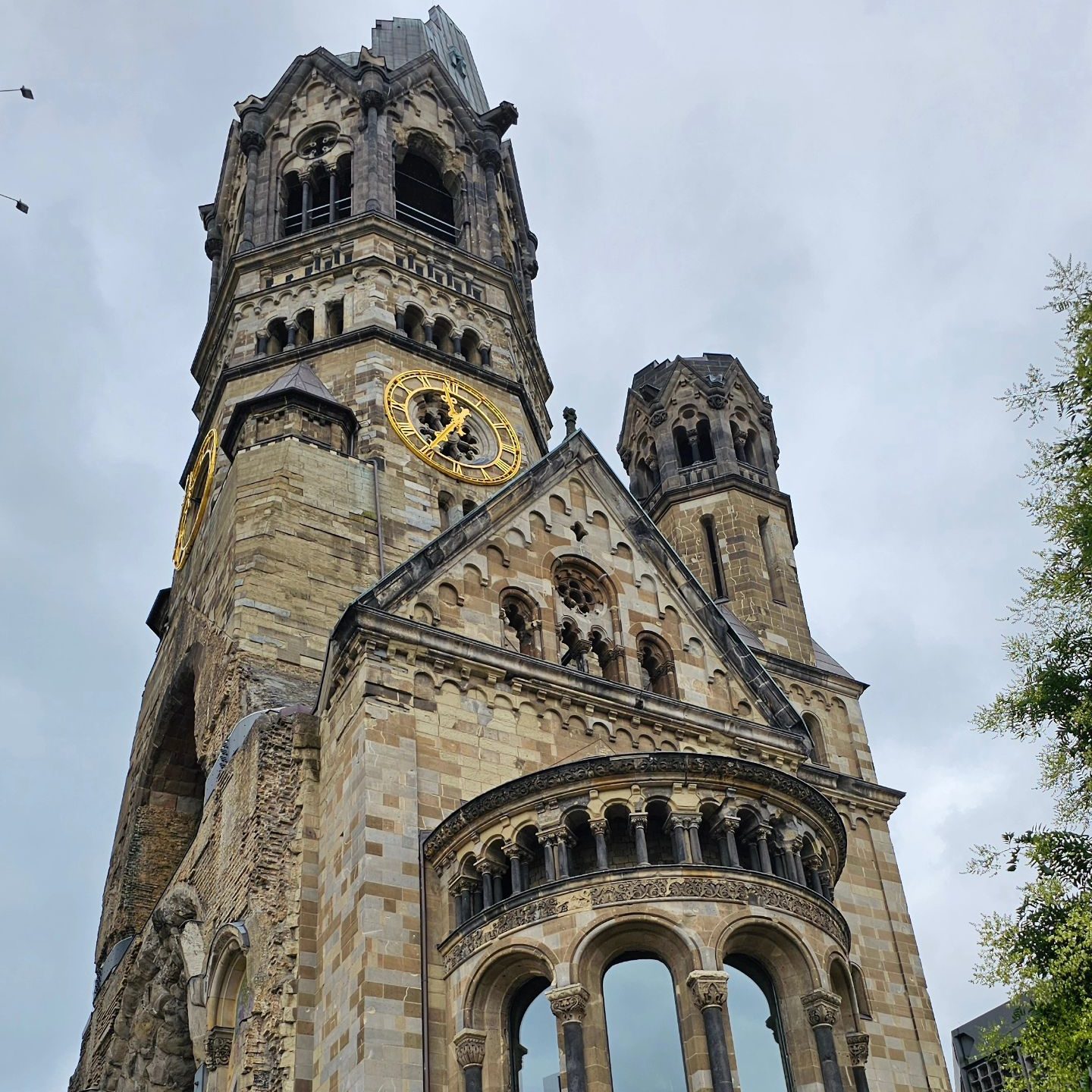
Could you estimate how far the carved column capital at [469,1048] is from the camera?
1966cm

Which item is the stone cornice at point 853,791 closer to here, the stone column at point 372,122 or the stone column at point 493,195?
the stone column at point 493,195

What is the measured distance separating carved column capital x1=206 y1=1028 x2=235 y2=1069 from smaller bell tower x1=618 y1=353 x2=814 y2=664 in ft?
50.5

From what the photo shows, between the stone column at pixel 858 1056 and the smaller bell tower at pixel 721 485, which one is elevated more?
the smaller bell tower at pixel 721 485

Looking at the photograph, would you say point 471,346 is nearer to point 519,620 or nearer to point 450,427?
point 450,427

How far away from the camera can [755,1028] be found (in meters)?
20.1

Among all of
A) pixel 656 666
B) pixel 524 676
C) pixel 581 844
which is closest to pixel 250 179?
pixel 656 666

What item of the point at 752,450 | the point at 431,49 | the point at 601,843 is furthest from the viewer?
the point at 431,49

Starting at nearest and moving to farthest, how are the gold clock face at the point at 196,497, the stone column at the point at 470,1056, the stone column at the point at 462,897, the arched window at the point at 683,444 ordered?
the stone column at the point at 470,1056 < the stone column at the point at 462,897 < the gold clock face at the point at 196,497 < the arched window at the point at 683,444

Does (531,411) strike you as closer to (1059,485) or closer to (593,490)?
(593,490)

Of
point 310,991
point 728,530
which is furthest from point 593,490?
point 310,991

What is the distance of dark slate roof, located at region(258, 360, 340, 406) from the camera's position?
106 ft

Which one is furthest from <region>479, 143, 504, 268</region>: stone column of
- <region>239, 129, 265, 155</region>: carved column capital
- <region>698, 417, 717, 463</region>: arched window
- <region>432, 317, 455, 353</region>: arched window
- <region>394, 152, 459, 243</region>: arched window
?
<region>698, 417, 717, 463</region>: arched window

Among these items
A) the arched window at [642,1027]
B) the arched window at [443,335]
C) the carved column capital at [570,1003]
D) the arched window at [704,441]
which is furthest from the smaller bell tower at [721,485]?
the carved column capital at [570,1003]

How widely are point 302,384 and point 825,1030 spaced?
18842mm
